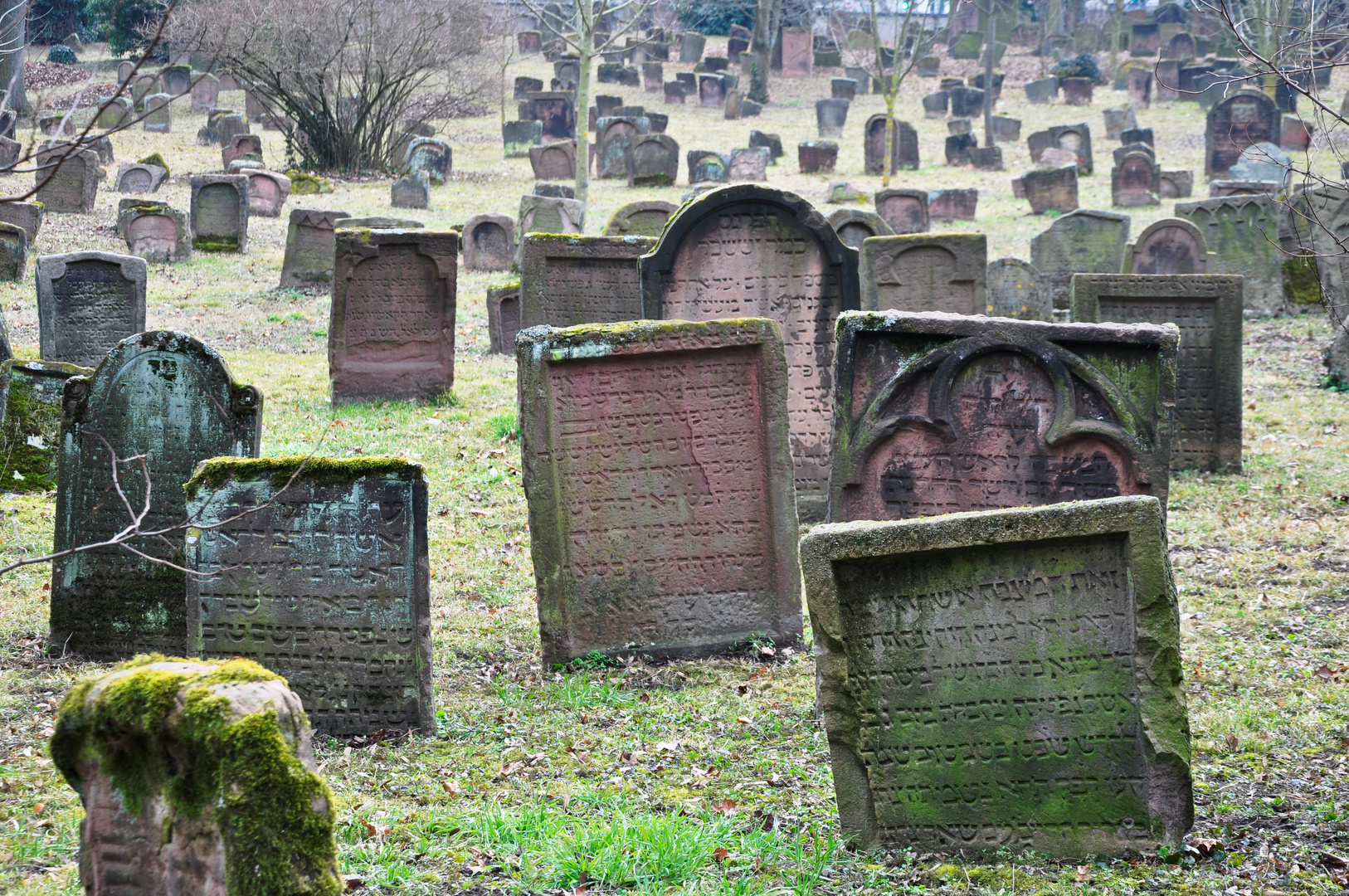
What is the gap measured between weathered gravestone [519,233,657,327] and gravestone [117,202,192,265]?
10.9 m

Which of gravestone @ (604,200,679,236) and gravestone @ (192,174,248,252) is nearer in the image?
gravestone @ (604,200,679,236)

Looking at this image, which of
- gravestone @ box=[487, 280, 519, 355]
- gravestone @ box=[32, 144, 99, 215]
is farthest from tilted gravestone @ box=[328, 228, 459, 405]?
gravestone @ box=[32, 144, 99, 215]

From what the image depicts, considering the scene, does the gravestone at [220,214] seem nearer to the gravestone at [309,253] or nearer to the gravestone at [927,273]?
the gravestone at [309,253]

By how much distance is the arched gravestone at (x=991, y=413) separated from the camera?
6.25m

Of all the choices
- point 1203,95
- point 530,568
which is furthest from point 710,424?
point 1203,95

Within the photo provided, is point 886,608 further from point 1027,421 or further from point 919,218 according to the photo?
point 919,218

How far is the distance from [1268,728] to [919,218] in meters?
19.8

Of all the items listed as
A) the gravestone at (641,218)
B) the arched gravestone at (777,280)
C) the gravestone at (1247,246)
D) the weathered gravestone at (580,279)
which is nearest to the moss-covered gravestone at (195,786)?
the arched gravestone at (777,280)

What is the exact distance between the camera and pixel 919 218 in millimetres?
24078

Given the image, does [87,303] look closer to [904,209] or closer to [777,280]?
[777,280]

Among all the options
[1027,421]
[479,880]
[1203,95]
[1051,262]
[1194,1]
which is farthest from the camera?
[1203,95]

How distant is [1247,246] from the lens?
17109 mm

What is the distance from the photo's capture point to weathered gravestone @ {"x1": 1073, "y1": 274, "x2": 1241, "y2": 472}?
9938 mm

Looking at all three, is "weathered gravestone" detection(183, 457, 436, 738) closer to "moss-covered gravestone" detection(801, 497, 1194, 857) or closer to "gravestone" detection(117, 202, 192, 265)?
"moss-covered gravestone" detection(801, 497, 1194, 857)
